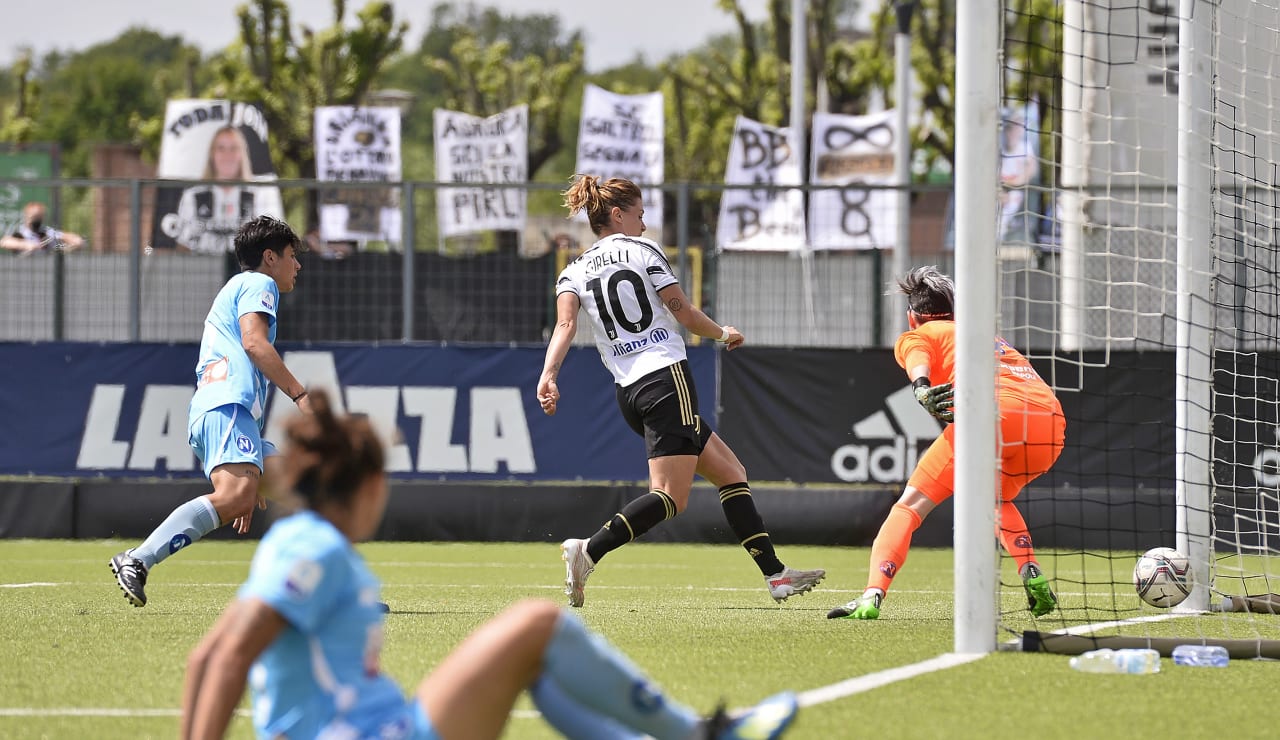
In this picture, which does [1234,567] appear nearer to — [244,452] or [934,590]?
[934,590]

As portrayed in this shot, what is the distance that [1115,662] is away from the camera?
238 inches

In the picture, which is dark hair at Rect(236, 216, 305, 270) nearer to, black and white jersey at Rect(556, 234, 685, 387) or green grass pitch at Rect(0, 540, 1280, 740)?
black and white jersey at Rect(556, 234, 685, 387)

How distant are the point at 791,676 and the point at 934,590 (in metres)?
4.26

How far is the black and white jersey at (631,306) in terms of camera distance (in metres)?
8.28

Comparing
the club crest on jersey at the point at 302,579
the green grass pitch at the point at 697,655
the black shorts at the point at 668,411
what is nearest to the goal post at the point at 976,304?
the green grass pitch at the point at 697,655

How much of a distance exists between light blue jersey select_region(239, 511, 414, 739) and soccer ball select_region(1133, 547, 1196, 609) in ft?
19.0

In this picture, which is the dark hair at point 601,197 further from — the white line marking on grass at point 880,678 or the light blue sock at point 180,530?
the white line marking on grass at point 880,678

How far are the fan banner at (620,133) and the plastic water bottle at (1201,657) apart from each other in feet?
63.0

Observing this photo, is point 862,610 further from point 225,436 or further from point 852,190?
point 852,190

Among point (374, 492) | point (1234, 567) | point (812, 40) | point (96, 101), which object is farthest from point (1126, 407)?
point (96, 101)

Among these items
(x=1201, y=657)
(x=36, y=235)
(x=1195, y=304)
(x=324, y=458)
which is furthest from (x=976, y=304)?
(x=36, y=235)

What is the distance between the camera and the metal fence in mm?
14773

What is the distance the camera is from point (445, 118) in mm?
25344

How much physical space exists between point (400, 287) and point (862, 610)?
801cm
